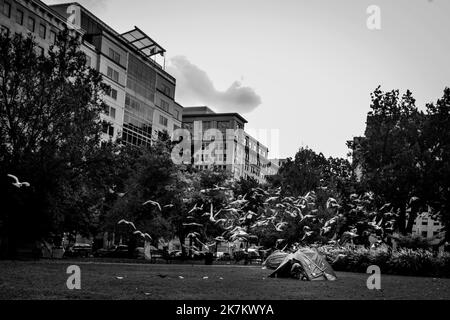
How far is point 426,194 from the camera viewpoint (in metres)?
46.2

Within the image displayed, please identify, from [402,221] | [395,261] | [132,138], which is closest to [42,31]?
[132,138]

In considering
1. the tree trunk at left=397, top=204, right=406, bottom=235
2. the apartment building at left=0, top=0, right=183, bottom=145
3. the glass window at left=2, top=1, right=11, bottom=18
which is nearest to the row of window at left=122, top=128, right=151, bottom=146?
the apartment building at left=0, top=0, right=183, bottom=145

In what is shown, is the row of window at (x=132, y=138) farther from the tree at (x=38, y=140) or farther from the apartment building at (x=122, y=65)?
the tree at (x=38, y=140)

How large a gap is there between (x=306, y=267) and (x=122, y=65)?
64.5 m

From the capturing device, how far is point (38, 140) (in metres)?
32.5

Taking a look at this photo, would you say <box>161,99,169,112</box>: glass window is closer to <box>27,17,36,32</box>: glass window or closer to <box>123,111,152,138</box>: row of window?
<box>123,111,152,138</box>: row of window

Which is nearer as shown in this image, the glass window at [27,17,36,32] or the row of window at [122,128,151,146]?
the glass window at [27,17,36,32]

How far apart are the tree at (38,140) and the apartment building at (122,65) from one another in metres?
33.7

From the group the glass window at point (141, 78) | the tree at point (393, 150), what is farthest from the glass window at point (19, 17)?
the tree at point (393, 150)

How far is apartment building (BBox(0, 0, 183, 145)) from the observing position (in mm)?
67125

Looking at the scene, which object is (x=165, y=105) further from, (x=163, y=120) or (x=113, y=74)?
(x=113, y=74)

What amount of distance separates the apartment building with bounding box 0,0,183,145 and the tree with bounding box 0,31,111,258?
33.7 meters

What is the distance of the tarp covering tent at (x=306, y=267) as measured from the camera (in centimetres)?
2353
